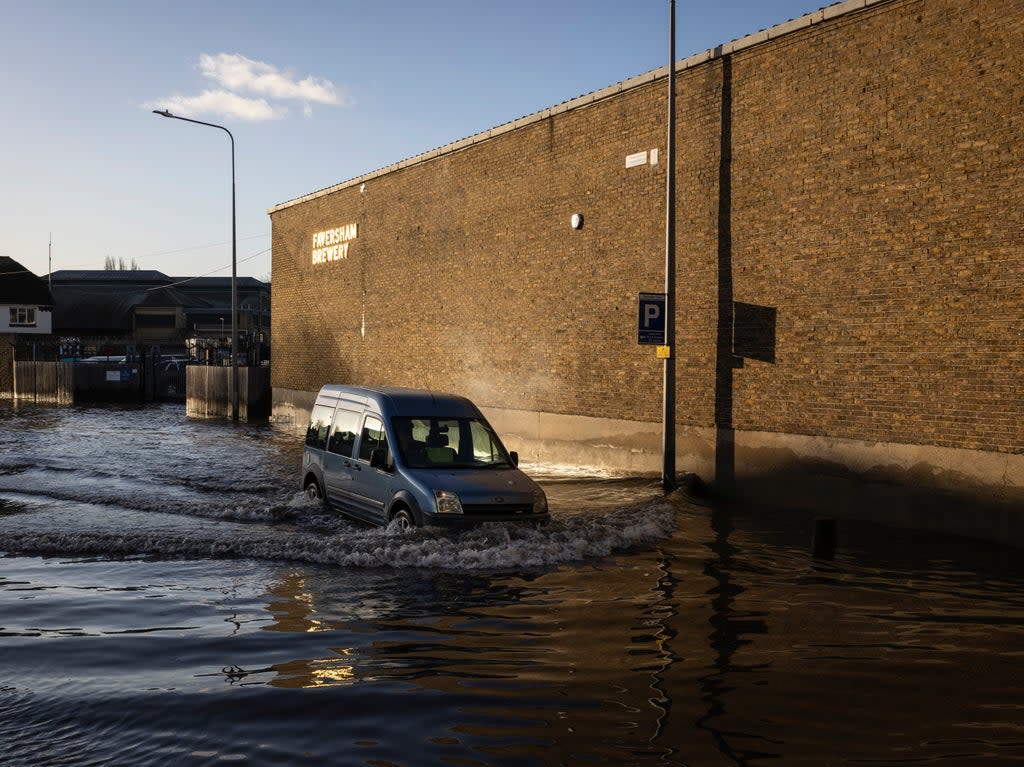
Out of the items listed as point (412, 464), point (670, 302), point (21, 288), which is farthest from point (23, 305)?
point (412, 464)

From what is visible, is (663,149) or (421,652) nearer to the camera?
(421,652)

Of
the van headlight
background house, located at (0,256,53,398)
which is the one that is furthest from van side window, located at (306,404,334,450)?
background house, located at (0,256,53,398)

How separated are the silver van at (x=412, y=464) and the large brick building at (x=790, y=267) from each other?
558cm

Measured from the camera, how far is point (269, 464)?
2277cm

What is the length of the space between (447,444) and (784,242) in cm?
710

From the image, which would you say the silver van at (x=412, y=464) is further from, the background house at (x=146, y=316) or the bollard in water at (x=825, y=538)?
the background house at (x=146, y=316)

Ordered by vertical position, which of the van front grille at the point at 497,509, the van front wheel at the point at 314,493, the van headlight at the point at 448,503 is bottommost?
the van front wheel at the point at 314,493

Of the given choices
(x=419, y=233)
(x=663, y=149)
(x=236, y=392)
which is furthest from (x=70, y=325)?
(x=663, y=149)

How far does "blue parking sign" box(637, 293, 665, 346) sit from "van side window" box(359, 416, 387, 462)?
5.72m

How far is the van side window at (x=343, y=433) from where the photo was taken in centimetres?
1354

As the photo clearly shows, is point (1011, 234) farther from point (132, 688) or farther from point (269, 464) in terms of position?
point (269, 464)

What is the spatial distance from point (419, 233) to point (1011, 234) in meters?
17.9

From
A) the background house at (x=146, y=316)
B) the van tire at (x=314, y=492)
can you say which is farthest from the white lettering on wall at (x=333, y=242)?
the background house at (x=146, y=316)

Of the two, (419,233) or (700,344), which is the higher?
(419,233)
